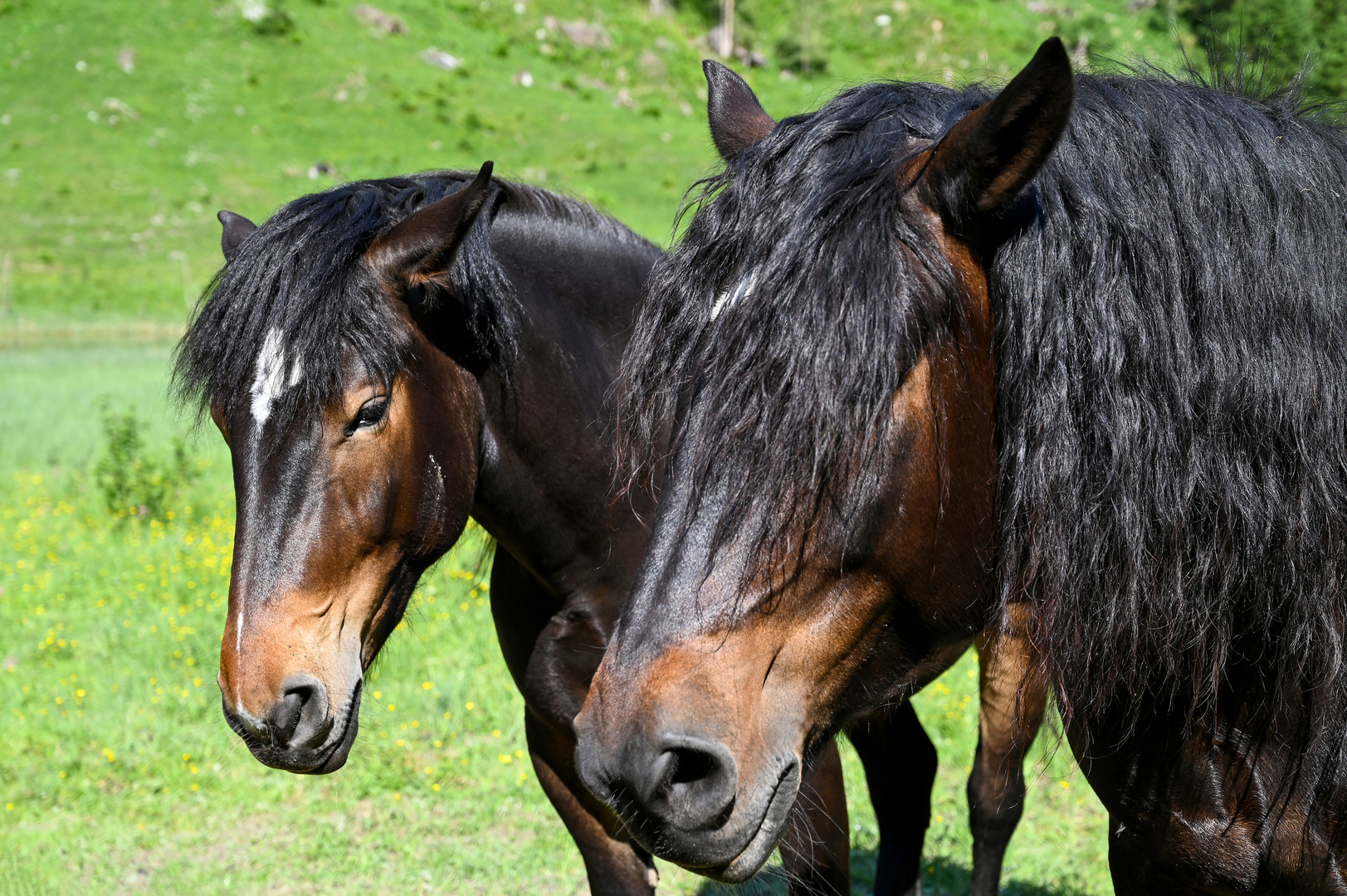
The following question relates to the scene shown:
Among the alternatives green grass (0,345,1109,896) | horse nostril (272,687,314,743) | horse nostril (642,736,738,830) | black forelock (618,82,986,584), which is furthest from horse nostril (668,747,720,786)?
green grass (0,345,1109,896)

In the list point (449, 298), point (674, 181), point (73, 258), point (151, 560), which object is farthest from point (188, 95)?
point (449, 298)

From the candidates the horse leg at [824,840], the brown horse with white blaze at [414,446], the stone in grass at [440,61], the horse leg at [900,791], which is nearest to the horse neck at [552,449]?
the brown horse with white blaze at [414,446]

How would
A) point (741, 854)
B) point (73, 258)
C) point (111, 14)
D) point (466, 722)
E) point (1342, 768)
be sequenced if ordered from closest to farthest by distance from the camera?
point (741, 854), point (1342, 768), point (466, 722), point (73, 258), point (111, 14)

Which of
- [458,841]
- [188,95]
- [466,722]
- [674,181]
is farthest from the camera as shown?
[188,95]

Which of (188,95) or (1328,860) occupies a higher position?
(1328,860)

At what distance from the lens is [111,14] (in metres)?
34.7

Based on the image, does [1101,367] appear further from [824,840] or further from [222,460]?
[222,460]

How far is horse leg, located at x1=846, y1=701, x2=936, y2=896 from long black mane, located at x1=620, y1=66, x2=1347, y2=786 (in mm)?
1864

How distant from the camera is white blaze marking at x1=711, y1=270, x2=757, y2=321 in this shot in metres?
1.44

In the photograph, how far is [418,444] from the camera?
2.38m

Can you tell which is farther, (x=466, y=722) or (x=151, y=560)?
(x=151, y=560)

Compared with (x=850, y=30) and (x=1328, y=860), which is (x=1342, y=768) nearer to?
(x=1328, y=860)

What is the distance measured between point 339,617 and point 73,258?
87.4ft

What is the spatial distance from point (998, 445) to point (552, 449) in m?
1.50
